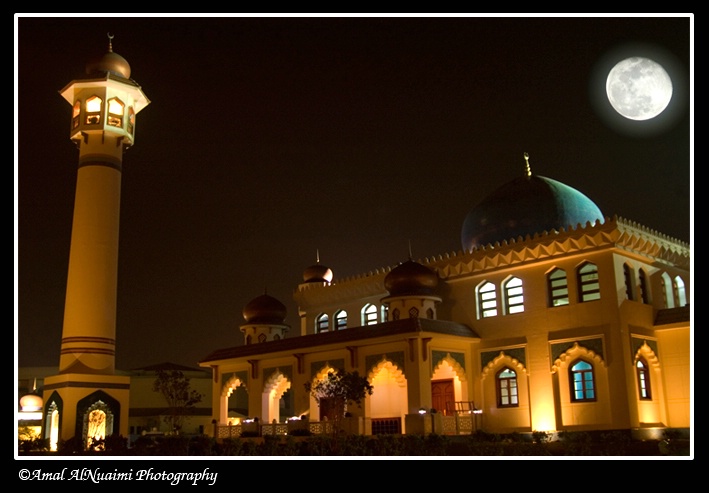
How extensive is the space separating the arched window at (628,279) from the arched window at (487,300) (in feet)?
12.8

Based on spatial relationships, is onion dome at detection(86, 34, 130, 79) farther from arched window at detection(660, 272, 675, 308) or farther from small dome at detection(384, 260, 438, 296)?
arched window at detection(660, 272, 675, 308)

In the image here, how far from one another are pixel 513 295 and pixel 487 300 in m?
0.94

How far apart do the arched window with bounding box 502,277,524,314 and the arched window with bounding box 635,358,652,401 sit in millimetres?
3551

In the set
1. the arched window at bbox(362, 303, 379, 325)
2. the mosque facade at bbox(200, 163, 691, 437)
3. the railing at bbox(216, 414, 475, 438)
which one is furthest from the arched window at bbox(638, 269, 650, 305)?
the arched window at bbox(362, 303, 379, 325)

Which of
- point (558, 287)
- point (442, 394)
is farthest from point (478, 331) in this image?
point (558, 287)

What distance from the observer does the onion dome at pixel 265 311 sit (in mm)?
28766

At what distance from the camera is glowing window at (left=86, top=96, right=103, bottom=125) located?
22.1 meters

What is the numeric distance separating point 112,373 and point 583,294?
13566 mm

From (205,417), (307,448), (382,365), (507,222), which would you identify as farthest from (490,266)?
(205,417)

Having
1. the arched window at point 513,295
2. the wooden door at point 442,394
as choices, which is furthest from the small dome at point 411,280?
the wooden door at point 442,394

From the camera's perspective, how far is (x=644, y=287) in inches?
805

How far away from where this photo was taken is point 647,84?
14617mm

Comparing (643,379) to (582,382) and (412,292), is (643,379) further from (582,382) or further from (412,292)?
(412,292)

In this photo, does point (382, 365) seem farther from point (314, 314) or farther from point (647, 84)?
point (647, 84)
